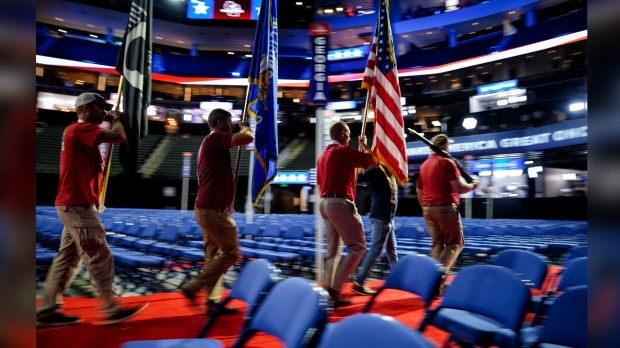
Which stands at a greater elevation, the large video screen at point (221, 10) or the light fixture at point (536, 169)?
the large video screen at point (221, 10)

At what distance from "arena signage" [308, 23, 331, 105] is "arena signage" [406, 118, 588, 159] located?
471 inches

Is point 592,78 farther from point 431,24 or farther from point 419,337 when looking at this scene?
point 431,24

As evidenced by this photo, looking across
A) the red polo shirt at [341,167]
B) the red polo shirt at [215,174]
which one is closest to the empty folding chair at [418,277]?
the red polo shirt at [341,167]

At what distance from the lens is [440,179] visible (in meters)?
4.59

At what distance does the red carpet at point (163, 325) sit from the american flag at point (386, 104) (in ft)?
4.24

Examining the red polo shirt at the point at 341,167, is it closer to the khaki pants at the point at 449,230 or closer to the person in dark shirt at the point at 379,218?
the person in dark shirt at the point at 379,218

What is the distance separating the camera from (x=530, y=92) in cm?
2370

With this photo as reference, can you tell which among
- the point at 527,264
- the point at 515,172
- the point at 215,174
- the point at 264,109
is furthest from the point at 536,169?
the point at 215,174

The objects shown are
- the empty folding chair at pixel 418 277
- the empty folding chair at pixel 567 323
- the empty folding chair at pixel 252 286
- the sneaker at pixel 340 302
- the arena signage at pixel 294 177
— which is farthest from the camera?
the arena signage at pixel 294 177

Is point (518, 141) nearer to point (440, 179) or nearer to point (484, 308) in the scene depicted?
point (440, 179)

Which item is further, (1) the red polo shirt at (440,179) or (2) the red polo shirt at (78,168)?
(1) the red polo shirt at (440,179)

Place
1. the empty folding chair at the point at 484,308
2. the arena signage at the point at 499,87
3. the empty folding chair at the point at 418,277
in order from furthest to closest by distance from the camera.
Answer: the arena signage at the point at 499,87 → the empty folding chair at the point at 418,277 → the empty folding chair at the point at 484,308

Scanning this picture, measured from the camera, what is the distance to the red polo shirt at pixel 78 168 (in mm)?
3203

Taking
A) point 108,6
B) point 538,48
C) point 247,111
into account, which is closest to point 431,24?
point 538,48
